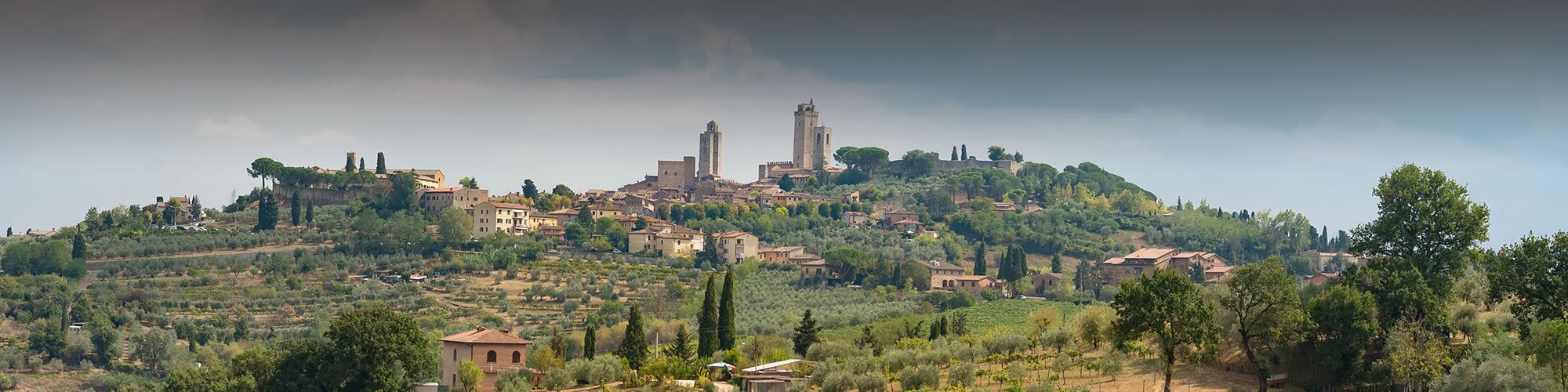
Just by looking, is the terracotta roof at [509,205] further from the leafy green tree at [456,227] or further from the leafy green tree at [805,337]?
the leafy green tree at [805,337]

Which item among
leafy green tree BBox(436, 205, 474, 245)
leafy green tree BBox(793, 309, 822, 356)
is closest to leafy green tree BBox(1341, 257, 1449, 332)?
leafy green tree BBox(793, 309, 822, 356)

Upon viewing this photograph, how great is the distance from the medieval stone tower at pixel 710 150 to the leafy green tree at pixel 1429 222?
322 feet

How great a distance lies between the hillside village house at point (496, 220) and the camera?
315 feet

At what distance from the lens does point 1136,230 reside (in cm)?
11381

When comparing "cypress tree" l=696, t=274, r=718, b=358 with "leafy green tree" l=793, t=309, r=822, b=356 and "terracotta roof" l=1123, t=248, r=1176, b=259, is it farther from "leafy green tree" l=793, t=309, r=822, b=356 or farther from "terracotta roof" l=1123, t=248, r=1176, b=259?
"terracotta roof" l=1123, t=248, r=1176, b=259

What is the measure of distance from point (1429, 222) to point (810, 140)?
345 ft

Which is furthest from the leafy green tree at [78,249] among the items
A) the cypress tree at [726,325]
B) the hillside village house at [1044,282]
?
the hillside village house at [1044,282]

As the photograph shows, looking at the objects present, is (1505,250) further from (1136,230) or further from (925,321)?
(1136,230)

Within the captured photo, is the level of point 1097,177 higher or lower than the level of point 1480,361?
higher

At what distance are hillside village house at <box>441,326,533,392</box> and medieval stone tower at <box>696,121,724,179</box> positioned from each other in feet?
294

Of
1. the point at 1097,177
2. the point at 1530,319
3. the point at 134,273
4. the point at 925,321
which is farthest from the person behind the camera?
the point at 1097,177

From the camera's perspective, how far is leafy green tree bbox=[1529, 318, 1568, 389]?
101ft

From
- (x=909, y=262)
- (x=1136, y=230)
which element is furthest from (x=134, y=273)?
(x=1136, y=230)

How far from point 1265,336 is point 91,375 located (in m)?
54.5
